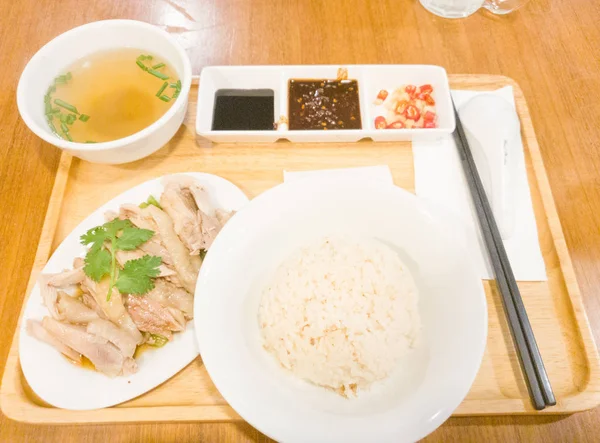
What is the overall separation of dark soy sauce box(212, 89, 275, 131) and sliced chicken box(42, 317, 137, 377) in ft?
3.68

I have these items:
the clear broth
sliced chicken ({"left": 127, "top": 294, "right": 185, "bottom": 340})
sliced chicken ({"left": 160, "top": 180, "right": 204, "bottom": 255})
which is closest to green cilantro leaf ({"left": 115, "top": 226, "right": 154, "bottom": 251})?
sliced chicken ({"left": 160, "top": 180, "right": 204, "bottom": 255})

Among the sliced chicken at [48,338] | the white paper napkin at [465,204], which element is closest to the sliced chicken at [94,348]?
the sliced chicken at [48,338]

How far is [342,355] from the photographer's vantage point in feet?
4.67

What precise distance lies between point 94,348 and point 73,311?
212mm

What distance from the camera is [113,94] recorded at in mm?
2027

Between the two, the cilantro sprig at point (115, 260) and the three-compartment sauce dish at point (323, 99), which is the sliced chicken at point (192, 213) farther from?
the three-compartment sauce dish at point (323, 99)

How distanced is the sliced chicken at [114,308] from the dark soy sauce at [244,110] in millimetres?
933

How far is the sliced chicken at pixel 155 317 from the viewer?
62.1 inches

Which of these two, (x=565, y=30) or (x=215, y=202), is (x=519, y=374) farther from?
(x=565, y=30)

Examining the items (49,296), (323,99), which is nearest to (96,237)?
(49,296)

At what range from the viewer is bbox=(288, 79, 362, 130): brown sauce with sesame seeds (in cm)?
212

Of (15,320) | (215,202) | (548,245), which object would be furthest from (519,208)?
(15,320)

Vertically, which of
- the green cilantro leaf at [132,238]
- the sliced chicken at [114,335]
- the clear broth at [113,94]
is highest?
the clear broth at [113,94]

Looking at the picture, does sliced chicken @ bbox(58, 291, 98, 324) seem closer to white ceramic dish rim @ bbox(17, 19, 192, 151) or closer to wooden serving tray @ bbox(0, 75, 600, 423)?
wooden serving tray @ bbox(0, 75, 600, 423)
